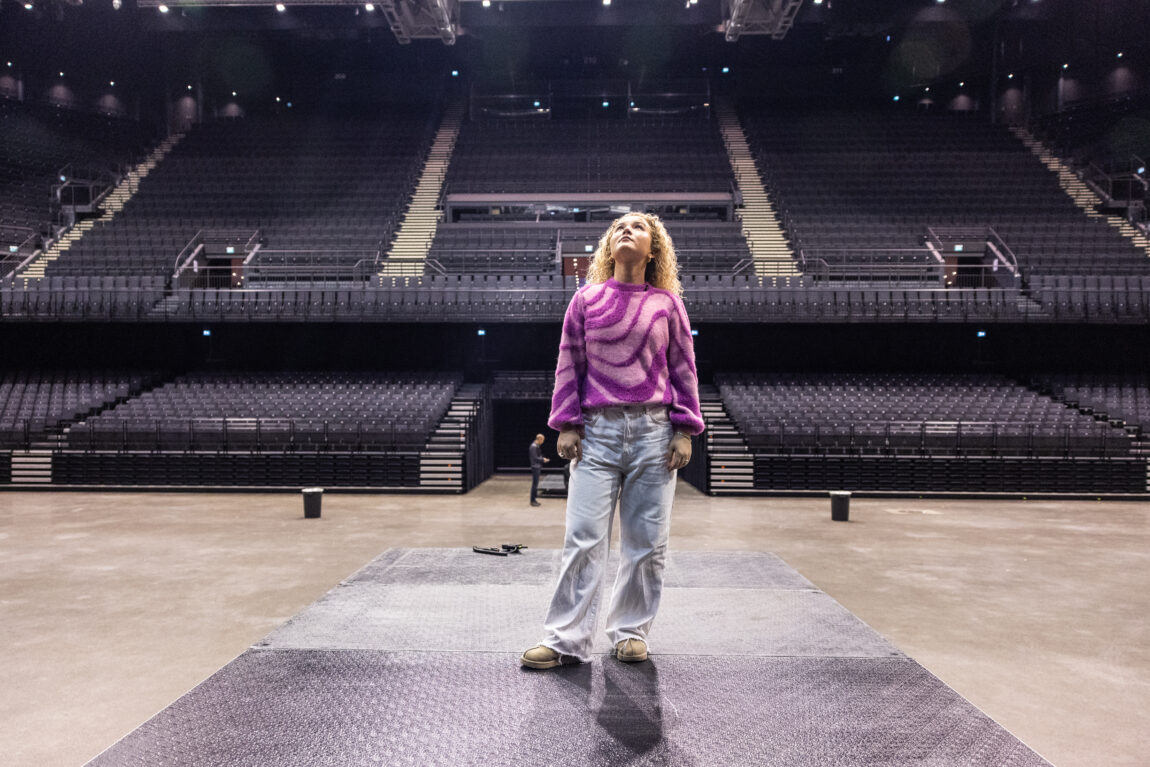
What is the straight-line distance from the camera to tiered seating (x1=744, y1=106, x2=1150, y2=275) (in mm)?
18844

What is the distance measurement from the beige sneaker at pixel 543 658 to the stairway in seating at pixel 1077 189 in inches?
849

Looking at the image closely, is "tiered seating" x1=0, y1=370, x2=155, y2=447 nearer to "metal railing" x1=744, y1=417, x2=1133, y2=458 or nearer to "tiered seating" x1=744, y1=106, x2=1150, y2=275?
"metal railing" x1=744, y1=417, x2=1133, y2=458

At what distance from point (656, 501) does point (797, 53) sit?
29.2 metres

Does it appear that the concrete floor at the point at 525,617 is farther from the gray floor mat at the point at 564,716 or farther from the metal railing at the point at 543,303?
the metal railing at the point at 543,303

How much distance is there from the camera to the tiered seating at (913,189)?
742 inches

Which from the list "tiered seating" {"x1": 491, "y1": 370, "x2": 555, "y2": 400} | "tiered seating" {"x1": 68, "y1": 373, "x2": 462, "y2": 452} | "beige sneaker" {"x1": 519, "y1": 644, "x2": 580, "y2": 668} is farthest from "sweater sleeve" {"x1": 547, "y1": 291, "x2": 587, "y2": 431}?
"tiered seating" {"x1": 491, "y1": 370, "x2": 555, "y2": 400}

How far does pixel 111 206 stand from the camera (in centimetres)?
2252

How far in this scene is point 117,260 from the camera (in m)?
18.6

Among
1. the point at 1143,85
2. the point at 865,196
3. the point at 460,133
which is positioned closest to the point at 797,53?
the point at 865,196

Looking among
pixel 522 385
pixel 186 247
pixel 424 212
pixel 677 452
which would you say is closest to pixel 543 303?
pixel 522 385

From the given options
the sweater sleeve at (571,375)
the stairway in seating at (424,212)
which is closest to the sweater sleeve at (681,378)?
the sweater sleeve at (571,375)

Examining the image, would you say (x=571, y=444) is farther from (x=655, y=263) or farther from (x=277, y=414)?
(x=277, y=414)

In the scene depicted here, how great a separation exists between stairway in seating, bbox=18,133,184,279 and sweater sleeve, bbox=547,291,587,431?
19800 millimetres

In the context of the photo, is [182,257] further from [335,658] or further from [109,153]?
[335,658]
